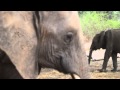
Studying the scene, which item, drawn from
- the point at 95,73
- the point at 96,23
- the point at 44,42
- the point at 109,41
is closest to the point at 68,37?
the point at 44,42

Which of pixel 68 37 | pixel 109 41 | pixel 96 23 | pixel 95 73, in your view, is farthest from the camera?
pixel 96 23

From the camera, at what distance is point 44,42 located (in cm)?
242

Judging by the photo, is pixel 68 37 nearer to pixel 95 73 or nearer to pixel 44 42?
pixel 44 42

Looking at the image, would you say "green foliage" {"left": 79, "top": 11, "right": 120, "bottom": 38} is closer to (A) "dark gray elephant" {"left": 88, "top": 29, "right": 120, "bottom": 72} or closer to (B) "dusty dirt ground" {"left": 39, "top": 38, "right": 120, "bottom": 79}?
(B) "dusty dirt ground" {"left": 39, "top": 38, "right": 120, "bottom": 79}

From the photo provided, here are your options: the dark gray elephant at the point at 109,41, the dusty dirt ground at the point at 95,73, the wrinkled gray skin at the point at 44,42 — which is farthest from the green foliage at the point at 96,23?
the wrinkled gray skin at the point at 44,42

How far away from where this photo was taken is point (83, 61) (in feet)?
7.98

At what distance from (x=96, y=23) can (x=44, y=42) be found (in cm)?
1527

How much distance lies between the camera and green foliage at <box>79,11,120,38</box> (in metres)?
16.7

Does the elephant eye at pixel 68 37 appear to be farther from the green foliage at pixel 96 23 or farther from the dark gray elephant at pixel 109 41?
the green foliage at pixel 96 23

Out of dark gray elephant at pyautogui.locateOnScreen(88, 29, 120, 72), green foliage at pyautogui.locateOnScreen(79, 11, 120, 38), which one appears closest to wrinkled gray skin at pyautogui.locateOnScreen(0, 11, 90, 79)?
dark gray elephant at pyautogui.locateOnScreen(88, 29, 120, 72)

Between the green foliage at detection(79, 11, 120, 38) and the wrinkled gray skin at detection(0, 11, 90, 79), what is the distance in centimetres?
1362
